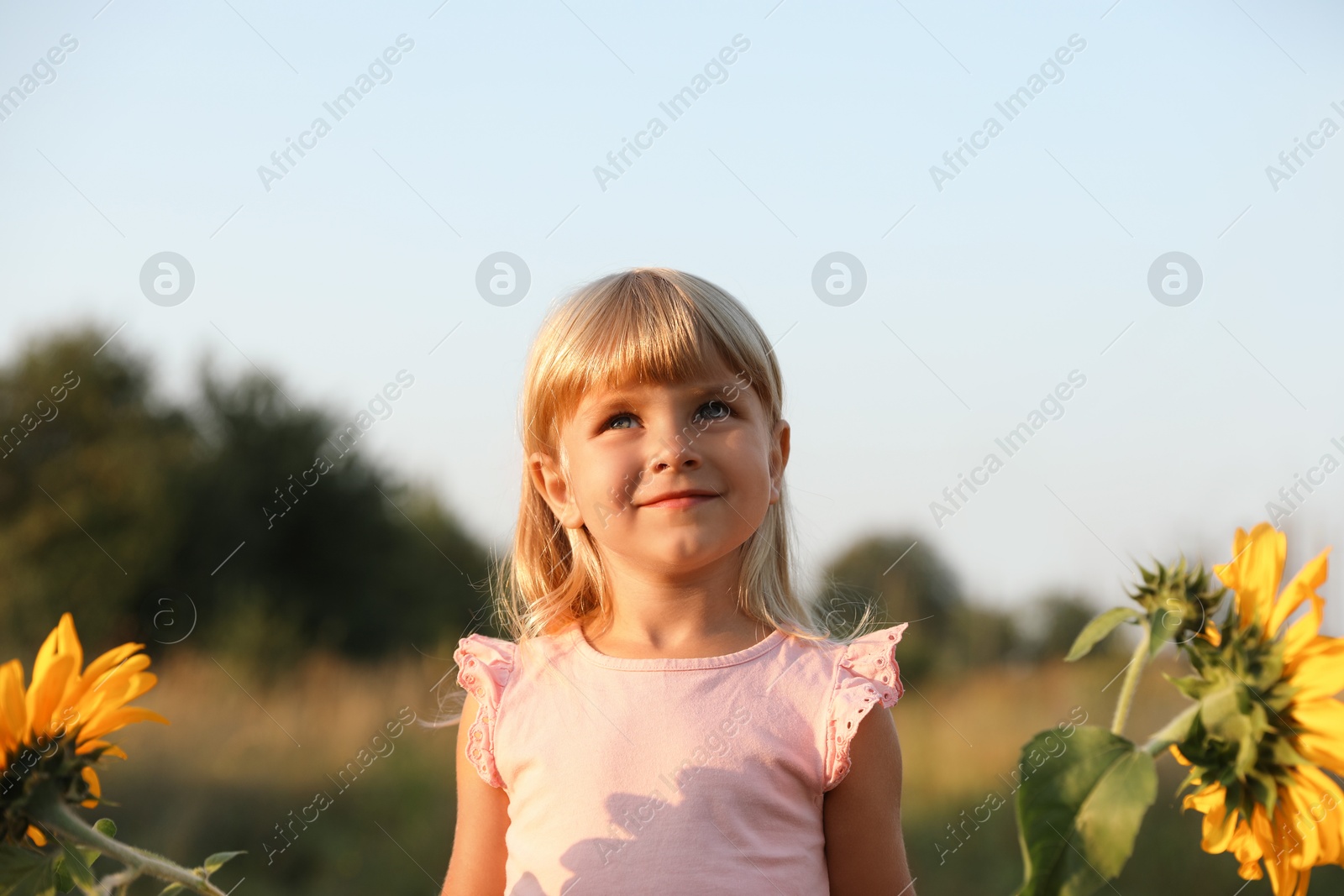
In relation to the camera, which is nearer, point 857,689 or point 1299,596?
point 1299,596

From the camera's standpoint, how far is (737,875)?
1.79 metres

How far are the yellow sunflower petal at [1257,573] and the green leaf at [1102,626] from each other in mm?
111

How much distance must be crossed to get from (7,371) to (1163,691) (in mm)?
12382

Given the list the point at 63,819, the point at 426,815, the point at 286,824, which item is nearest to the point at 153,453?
the point at 286,824

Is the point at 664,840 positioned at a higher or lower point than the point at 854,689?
lower

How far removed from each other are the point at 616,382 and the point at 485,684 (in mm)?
619

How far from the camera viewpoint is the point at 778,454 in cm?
223

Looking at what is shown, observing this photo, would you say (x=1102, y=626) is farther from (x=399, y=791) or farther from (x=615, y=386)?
(x=399, y=791)

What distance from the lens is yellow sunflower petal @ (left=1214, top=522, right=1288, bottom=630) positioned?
937 mm

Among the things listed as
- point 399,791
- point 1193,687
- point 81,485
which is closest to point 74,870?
point 1193,687

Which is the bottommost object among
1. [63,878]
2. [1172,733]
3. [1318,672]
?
[63,878]

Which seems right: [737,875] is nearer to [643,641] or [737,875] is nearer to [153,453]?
[643,641]

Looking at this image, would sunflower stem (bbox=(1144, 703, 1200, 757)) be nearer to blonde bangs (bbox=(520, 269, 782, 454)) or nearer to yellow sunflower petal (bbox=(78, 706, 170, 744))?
yellow sunflower petal (bbox=(78, 706, 170, 744))

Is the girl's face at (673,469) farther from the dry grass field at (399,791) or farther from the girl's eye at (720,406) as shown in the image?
the dry grass field at (399,791)
